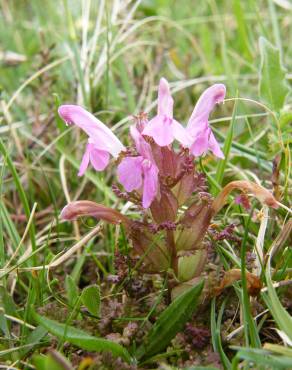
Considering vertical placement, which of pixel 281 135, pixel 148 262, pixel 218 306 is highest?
pixel 281 135

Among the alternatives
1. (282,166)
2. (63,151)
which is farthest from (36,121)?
(282,166)

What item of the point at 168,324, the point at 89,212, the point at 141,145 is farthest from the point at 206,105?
the point at 168,324

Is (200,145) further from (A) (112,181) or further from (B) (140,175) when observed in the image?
(A) (112,181)

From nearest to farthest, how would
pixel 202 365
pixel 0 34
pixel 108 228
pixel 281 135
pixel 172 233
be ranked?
pixel 202 365 < pixel 172 233 < pixel 281 135 < pixel 108 228 < pixel 0 34

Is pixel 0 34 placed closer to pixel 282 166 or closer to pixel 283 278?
pixel 282 166

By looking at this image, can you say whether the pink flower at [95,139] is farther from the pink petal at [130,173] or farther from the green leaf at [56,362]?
the green leaf at [56,362]

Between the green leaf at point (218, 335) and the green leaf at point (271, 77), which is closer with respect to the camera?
the green leaf at point (218, 335)

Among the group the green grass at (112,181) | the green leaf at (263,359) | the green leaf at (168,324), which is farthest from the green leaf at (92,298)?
the green leaf at (263,359)
